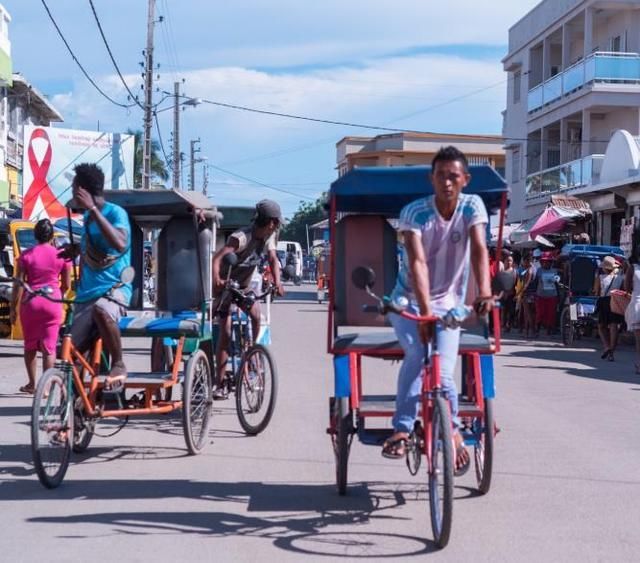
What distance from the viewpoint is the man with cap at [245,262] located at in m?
10.3

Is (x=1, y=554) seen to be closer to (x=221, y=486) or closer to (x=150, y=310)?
(x=221, y=486)

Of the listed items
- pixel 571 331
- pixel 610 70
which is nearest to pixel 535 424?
pixel 571 331

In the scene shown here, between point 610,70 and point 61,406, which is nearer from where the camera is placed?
point 61,406

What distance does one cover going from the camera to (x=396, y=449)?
20.7 ft

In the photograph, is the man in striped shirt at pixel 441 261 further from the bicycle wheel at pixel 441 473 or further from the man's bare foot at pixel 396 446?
the bicycle wheel at pixel 441 473

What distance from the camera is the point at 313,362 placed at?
17.2 meters

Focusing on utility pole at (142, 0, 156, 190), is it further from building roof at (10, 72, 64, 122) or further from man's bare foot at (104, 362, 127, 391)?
man's bare foot at (104, 362, 127, 391)

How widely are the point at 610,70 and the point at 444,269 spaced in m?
32.1

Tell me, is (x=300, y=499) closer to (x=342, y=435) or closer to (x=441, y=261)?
(x=342, y=435)

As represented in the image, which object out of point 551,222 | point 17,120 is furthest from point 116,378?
point 17,120

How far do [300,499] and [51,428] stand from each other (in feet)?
5.52

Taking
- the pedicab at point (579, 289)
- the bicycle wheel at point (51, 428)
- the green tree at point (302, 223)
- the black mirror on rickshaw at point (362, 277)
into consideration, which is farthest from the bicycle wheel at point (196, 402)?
the green tree at point (302, 223)

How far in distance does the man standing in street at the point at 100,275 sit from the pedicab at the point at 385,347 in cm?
156

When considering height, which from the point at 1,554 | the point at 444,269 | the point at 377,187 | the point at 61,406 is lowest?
the point at 1,554
